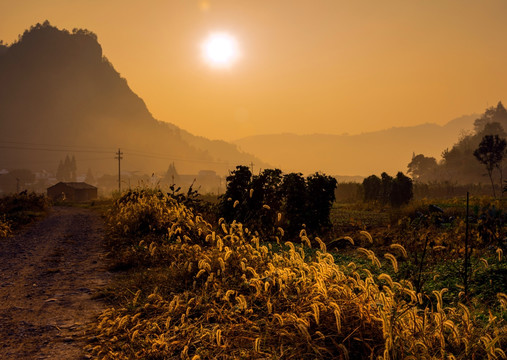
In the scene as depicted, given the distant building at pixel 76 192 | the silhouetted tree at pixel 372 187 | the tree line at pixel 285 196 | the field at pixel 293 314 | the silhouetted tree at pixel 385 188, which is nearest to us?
the field at pixel 293 314

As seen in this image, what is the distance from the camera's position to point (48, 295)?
6.56 metres

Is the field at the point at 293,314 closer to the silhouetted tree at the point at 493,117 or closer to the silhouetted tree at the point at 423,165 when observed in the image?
the silhouetted tree at the point at 423,165

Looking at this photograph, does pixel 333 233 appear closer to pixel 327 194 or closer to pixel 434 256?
pixel 327 194

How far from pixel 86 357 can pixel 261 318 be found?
195 centimetres

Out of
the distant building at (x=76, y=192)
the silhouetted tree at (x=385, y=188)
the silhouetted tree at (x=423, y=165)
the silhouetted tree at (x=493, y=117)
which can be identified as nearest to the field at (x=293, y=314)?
the silhouetted tree at (x=385, y=188)

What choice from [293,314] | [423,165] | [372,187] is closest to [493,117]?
[423,165]

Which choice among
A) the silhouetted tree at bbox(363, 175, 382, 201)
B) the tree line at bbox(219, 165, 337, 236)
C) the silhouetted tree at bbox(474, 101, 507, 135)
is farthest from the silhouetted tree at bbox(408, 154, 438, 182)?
the tree line at bbox(219, 165, 337, 236)

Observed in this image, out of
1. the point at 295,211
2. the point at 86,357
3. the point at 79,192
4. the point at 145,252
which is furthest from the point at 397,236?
the point at 79,192

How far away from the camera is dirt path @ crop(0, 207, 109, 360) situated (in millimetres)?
4562

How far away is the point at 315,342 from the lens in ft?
12.4

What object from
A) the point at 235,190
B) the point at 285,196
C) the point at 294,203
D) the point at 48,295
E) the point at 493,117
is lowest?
the point at 48,295

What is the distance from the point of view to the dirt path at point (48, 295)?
4562mm

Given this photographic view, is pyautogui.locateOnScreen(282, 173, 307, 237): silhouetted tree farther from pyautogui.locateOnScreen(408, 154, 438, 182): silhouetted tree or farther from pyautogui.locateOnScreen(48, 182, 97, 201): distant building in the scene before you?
pyautogui.locateOnScreen(408, 154, 438, 182): silhouetted tree

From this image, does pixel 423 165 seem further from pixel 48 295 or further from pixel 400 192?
pixel 48 295
